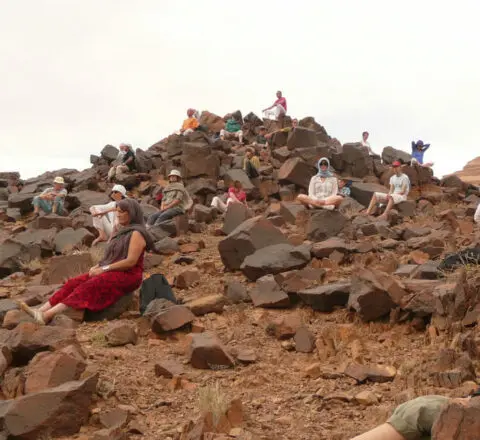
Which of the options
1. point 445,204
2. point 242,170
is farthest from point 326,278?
point 242,170

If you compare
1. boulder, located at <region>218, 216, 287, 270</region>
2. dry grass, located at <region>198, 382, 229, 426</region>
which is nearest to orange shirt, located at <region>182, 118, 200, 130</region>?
boulder, located at <region>218, 216, 287, 270</region>

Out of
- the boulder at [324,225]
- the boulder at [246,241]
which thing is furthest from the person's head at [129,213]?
the boulder at [324,225]

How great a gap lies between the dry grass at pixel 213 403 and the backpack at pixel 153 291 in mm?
2976

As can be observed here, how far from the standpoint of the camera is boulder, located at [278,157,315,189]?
18.4m

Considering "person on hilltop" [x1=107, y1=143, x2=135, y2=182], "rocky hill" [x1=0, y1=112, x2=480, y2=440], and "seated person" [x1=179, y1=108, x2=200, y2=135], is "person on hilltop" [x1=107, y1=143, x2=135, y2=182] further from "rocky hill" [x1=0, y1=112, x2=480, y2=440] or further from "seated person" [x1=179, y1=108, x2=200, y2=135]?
"rocky hill" [x1=0, y1=112, x2=480, y2=440]

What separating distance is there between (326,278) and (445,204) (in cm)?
1010

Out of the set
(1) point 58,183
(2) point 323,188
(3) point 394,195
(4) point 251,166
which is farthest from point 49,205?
(3) point 394,195

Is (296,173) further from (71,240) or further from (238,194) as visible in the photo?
(71,240)

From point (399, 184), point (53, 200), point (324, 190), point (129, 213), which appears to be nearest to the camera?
point (129, 213)

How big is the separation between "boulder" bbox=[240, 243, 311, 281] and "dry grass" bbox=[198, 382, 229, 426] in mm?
4346

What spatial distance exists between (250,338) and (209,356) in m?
1.06

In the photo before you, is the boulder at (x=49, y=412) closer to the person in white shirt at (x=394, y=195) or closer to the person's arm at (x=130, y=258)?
the person's arm at (x=130, y=258)

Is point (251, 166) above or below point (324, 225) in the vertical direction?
above

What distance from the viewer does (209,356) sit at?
5824mm
